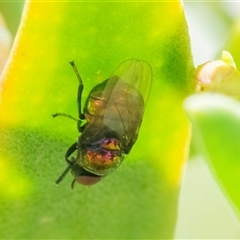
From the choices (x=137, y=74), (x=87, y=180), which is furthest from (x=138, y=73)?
(x=87, y=180)

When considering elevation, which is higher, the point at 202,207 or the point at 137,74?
the point at 137,74

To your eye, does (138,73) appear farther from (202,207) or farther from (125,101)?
(202,207)

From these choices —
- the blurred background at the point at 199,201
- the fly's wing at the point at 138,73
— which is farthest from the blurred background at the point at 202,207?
the fly's wing at the point at 138,73

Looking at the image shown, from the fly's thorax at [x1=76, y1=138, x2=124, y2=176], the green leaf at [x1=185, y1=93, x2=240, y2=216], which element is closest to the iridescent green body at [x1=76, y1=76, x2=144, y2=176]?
the fly's thorax at [x1=76, y1=138, x2=124, y2=176]

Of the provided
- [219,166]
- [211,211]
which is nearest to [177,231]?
[211,211]

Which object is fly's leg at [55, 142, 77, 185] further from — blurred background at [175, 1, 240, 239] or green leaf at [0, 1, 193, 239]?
blurred background at [175, 1, 240, 239]

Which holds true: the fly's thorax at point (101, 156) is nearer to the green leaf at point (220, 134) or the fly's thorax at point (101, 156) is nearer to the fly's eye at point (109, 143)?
the fly's eye at point (109, 143)

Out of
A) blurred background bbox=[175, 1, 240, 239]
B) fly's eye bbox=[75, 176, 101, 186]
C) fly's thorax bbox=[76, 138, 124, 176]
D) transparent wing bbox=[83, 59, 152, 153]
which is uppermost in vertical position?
transparent wing bbox=[83, 59, 152, 153]
